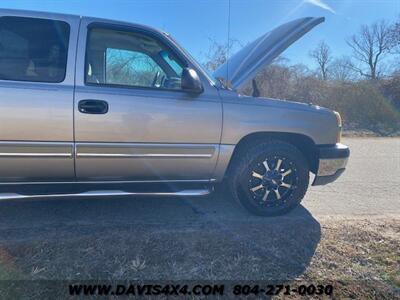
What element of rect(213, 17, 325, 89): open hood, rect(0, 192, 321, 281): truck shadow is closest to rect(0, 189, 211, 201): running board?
rect(0, 192, 321, 281): truck shadow

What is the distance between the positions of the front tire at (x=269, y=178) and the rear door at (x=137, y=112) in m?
0.35

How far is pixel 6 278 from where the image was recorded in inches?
84.4

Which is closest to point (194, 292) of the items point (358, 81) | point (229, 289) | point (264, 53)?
point (229, 289)

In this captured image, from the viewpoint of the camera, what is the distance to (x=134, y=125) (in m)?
2.81

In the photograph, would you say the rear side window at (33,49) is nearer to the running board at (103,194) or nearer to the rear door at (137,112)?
the rear door at (137,112)

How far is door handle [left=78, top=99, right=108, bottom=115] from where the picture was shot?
8.81 feet

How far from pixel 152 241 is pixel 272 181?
1.41 m

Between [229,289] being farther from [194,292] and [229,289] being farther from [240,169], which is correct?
[240,169]

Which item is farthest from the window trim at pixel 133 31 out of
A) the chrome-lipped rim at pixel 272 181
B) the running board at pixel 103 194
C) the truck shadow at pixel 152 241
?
the truck shadow at pixel 152 241

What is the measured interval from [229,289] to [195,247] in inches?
22.9

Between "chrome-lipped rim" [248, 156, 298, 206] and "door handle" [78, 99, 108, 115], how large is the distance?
5.22 feet

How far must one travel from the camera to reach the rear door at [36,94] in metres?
2.61

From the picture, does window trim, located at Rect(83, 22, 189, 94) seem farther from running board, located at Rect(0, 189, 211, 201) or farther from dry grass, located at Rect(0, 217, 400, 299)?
dry grass, located at Rect(0, 217, 400, 299)

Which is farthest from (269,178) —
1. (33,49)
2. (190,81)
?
(33,49)
